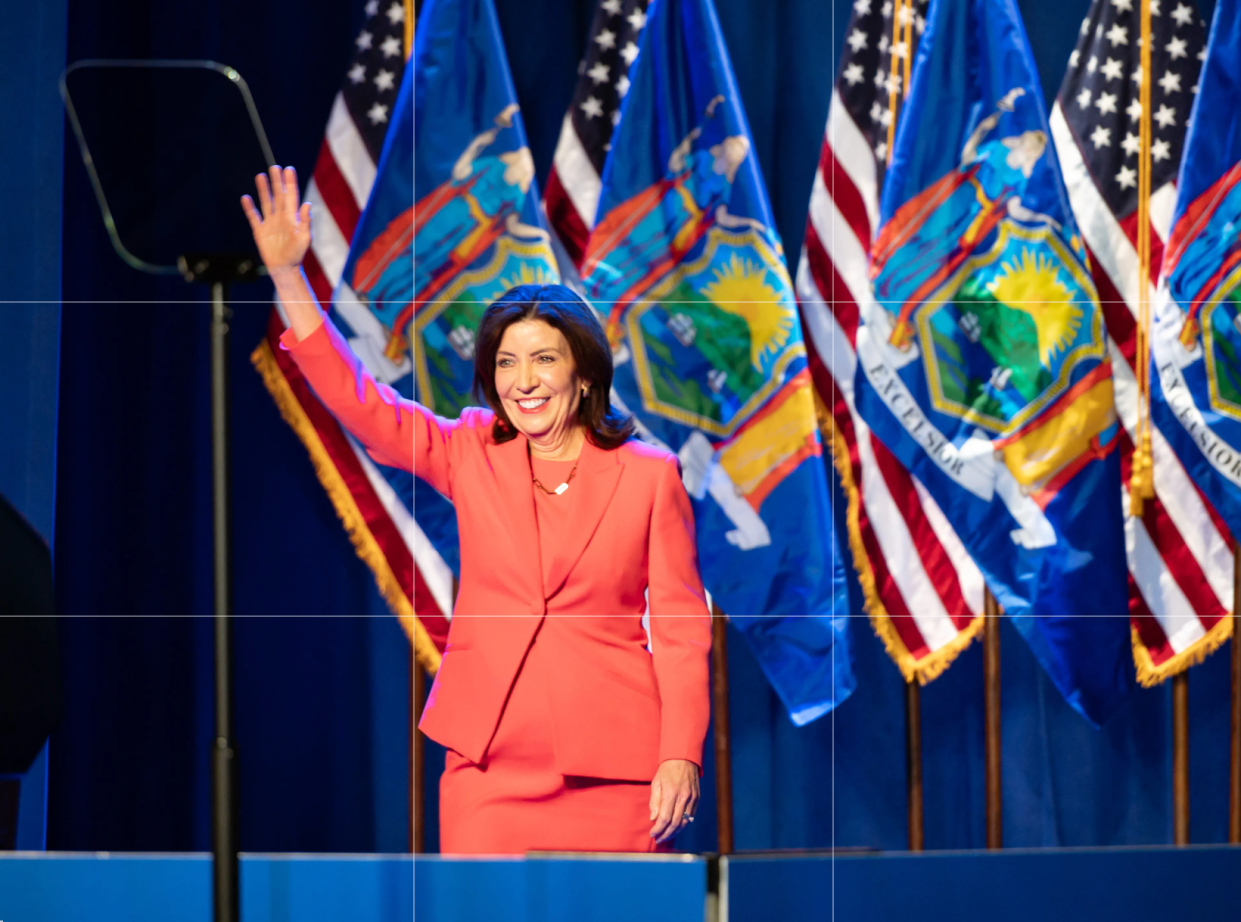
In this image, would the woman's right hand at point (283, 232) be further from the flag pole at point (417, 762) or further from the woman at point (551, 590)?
the flag pole at point (417, 762)

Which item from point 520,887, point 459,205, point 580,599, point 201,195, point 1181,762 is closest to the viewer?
point 201,195

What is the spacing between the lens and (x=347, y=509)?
274 cm

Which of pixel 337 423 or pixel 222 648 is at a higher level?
pixel 337 423

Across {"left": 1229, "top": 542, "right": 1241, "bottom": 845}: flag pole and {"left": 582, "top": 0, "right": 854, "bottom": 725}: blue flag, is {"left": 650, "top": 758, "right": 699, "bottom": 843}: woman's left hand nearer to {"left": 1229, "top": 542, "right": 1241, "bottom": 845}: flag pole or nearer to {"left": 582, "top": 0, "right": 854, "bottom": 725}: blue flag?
{"left": 582, "top": 0, "right": 854, "bottom": 725}: blue flag

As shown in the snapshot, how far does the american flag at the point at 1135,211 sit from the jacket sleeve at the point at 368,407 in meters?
1.51

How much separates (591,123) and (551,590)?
45.3 inches

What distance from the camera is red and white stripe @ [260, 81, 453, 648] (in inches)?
107

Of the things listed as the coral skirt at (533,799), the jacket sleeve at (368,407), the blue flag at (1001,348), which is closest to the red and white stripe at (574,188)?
the blue flag at (1001,348)

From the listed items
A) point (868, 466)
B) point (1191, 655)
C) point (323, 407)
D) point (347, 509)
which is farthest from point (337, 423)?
point (1191, 655)

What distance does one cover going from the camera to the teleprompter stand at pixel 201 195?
160cm

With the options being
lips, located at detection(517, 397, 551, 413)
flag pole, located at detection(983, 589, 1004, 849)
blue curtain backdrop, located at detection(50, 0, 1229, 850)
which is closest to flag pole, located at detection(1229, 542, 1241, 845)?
blue curtain backdrop, located at detection(50, 0, 1229, 850)

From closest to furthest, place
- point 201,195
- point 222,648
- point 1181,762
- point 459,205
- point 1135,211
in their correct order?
point 222,648 → point 201,195 → point 459,205 → point 1135,211 → point 1181,762

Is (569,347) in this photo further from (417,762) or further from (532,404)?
(417,762)

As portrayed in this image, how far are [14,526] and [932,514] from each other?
5.97 ft
